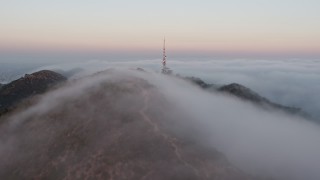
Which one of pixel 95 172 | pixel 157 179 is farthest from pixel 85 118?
pixel 157 179

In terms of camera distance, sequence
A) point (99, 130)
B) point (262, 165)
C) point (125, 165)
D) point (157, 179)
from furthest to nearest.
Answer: point (99, 130), point (262, 165), point (125, 165), point (157, 179)

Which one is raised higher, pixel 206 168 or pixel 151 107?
pixel 151 107

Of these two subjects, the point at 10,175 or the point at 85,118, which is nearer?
the point at 10,175

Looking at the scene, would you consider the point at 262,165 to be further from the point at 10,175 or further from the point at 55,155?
the point at 10,175

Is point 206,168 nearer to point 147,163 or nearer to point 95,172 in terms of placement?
point 147,163

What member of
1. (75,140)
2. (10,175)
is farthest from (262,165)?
(10,175)

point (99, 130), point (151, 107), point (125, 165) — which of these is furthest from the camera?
point (151, 107)
